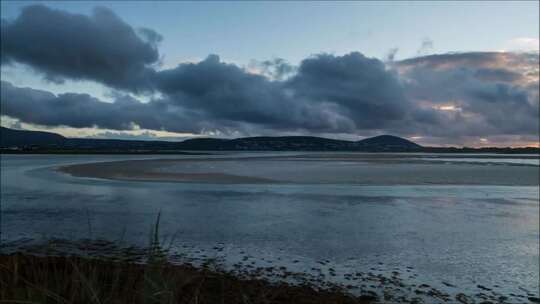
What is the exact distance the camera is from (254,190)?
2364 centimetres

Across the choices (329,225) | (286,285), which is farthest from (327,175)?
(286,285)

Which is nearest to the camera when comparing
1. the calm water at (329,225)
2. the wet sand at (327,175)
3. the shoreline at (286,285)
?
the shoreline at (286,285)

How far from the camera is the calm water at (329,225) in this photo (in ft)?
31.8

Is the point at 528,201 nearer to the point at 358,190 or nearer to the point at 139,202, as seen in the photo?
the point at 358,190

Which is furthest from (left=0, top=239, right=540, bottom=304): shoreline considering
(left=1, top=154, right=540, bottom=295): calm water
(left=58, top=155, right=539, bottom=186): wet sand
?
(left=58, top=155, right=539, bottom=186): wet sand

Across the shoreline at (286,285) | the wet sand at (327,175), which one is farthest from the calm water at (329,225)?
the wet sand at (327,175)

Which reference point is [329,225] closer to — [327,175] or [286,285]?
[286,285]

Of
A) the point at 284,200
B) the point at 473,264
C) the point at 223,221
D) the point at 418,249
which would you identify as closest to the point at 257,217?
the point at 223,221

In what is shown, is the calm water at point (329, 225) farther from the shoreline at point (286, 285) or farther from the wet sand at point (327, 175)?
the wet sand at point (327, 175)

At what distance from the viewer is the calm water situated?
968cm

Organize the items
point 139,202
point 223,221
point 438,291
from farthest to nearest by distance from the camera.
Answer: point 139,202
point 223,221
point 438,291

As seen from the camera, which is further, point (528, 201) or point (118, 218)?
point (528, 201)

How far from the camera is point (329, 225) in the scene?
13.7 m

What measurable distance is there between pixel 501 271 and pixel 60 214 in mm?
14988
